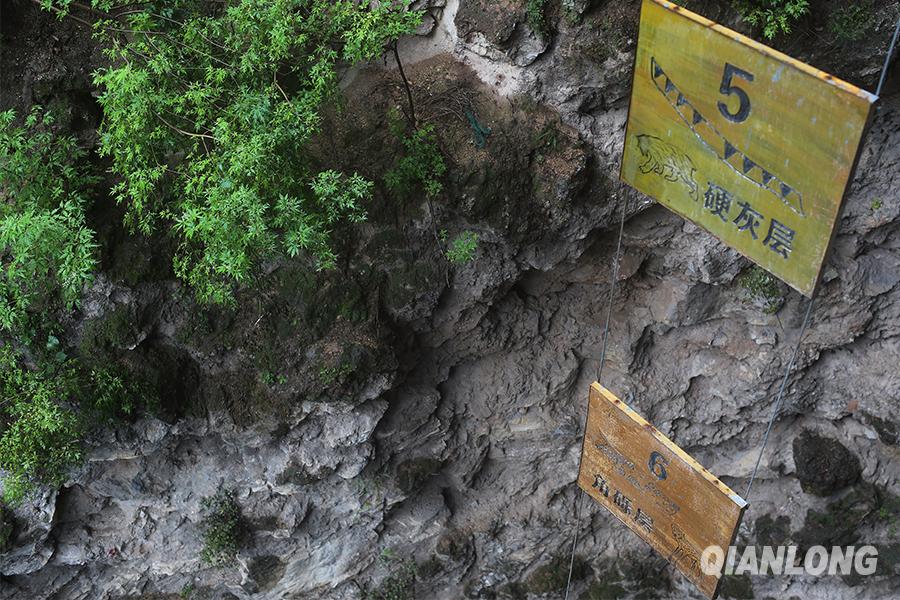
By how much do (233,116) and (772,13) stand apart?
4182 mm

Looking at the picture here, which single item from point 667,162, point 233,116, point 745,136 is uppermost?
point 745,136

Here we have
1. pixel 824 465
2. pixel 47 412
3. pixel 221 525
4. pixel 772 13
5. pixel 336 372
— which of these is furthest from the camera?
pixel 824 465

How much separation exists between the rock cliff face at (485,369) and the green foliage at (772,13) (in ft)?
0.82

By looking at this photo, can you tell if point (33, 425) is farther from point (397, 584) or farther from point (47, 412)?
point (397, 584)

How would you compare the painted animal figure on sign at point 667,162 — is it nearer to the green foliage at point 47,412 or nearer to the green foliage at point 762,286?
the green foliage at point 762,286

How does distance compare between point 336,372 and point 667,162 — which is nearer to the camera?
point 667,162

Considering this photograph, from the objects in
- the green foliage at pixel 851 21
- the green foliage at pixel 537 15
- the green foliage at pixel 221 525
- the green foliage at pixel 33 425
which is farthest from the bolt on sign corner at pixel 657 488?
the green foliage at pixel 33 425

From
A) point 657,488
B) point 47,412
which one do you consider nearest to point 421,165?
point 657,488

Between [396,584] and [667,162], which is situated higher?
[667,162]

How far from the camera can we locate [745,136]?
401 cm

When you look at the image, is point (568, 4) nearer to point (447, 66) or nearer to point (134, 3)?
point (447, 66)

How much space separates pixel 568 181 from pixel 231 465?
4330mm

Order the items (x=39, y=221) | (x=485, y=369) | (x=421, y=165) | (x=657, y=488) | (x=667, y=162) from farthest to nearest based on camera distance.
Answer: (x=485, y=369), (x=421, y=165), (x=39, y=221), (x=657, y=488), (x=667, y=162)

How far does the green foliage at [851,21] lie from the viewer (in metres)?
5.87
